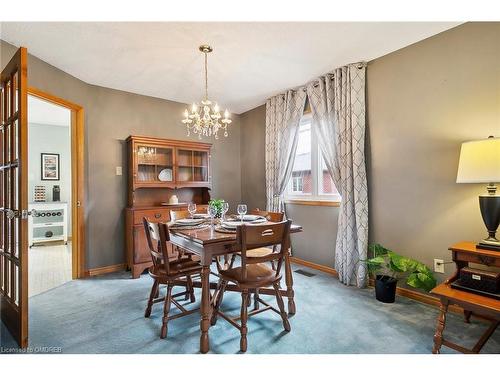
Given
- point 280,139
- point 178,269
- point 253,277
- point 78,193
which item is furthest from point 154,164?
point 253,277

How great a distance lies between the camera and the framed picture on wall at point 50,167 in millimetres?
5285

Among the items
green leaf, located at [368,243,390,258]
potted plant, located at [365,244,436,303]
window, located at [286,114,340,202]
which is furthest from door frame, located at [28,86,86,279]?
green leaf, located at [368,243,390,258]

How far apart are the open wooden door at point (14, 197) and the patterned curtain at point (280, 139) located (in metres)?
2.81

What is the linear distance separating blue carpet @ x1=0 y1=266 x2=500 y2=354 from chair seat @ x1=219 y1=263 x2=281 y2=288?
415 mm

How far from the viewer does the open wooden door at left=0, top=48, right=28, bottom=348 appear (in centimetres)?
170

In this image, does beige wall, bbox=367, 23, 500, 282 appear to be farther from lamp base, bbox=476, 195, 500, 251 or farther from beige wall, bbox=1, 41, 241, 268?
beige wall, bbox=1, 41, 241, 268

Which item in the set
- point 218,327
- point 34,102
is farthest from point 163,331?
point 34,102

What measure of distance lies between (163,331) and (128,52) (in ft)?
8.24

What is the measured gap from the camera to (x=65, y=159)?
5504 mm

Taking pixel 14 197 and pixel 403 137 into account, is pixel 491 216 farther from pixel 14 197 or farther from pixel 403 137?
pixel 14 197

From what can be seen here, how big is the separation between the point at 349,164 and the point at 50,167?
582 centimetres

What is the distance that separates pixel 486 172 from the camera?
1.76 m
